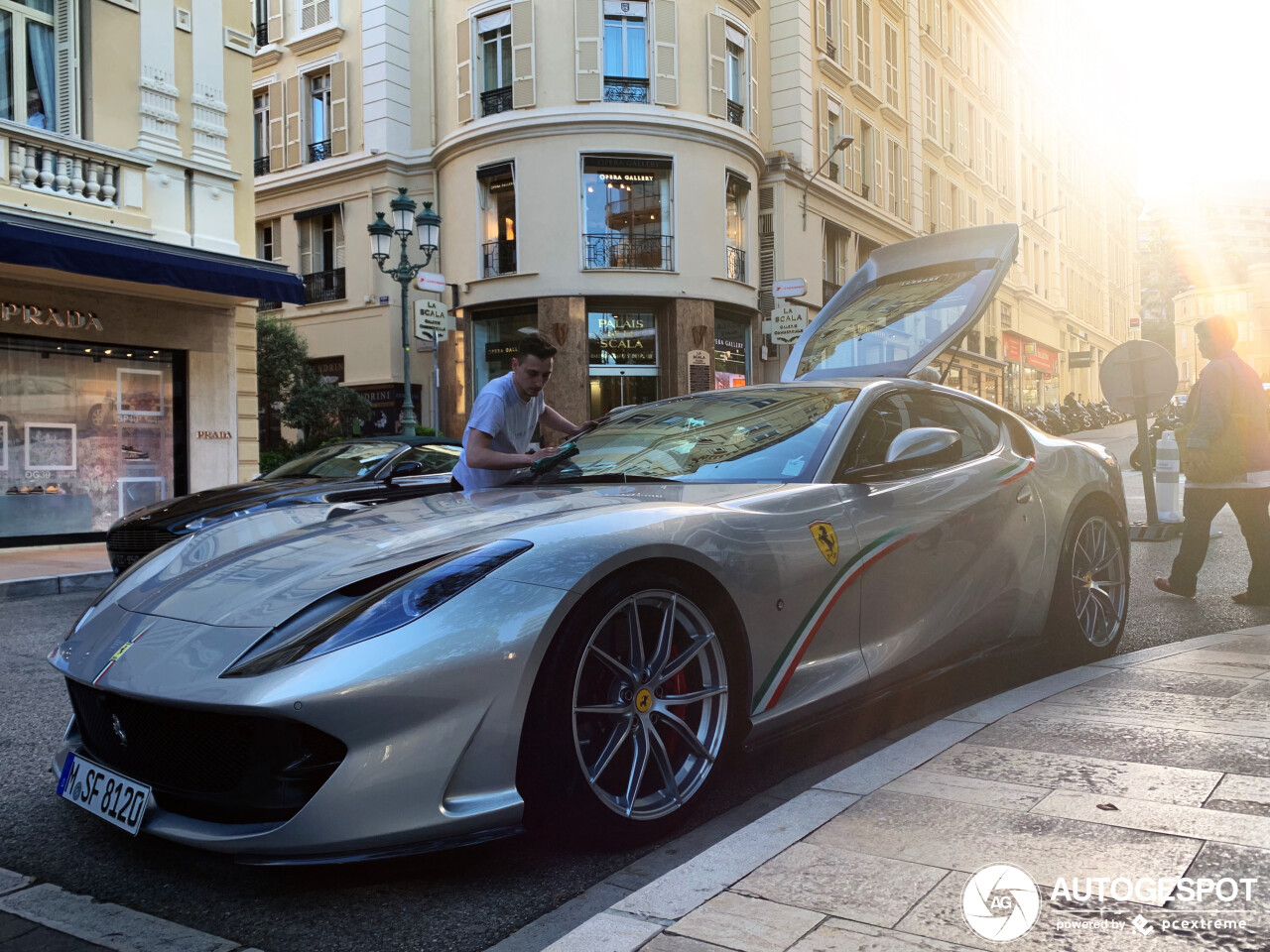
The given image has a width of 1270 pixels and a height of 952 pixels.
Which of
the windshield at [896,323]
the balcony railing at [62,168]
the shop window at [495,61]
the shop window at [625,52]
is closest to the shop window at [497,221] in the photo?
the shop window at [495,61]

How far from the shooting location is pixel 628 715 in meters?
2.60

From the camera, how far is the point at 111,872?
249 cm

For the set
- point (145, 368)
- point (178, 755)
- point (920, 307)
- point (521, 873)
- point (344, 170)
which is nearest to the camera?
point (178, 755)

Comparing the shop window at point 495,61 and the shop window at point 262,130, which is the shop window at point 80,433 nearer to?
the shop window at point 495,61

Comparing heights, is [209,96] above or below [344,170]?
below

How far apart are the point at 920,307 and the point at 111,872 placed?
28.2 ft

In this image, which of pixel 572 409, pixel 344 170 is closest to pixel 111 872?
pixel 572 409

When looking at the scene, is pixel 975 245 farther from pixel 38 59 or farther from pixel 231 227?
pixel 38 59

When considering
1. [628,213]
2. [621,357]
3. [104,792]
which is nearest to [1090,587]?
[104,792]

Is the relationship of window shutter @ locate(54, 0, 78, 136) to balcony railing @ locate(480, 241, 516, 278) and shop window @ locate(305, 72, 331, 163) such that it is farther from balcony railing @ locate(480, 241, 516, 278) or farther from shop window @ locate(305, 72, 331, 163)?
shop window @ locate(305, 72, 331, 163)

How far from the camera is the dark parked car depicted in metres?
7.39

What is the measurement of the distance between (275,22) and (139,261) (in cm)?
1765

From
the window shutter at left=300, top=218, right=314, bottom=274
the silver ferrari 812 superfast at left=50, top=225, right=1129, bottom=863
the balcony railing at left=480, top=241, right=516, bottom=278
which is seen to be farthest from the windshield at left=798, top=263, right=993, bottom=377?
the window shutter at left=300, top=218, right=314, bottom=274

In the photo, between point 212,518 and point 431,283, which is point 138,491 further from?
point 212,518
